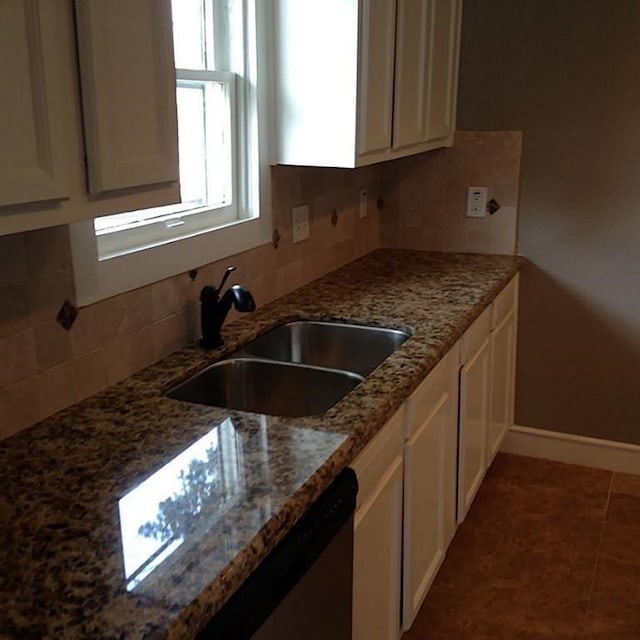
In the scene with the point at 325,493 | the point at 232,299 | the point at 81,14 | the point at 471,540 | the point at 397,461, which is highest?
the point at 81,14

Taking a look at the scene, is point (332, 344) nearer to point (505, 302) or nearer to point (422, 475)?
point (422, 475)

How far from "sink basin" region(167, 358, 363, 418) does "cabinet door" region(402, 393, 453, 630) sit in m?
0.25

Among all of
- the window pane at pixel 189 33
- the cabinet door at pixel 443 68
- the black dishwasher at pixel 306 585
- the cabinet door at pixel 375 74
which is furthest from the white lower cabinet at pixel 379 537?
the cabinet door at pixel 443 68

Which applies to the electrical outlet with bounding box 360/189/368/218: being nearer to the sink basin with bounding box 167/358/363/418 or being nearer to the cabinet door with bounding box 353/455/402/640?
the sink basin with bounding box 167/358/363/418

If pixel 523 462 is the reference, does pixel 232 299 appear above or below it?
above

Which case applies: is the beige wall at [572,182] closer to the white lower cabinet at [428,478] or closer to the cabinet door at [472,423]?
the cabinet door at [472,423]

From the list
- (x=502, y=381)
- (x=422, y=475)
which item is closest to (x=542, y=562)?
(x=502, y=381)

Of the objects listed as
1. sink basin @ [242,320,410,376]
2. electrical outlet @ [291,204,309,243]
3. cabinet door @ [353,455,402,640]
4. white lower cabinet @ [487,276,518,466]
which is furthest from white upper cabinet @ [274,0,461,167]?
cabinet door @ [353,455,402,640]

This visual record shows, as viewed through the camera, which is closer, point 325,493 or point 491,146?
point 325,493

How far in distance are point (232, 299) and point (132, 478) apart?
684 mm

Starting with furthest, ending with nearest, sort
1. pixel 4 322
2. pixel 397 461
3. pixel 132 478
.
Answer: pixel 397 461 → pixel 4 322 → pixel 132 478

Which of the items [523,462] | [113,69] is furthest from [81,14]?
[523,462]

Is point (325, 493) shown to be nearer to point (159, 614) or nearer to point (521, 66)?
point (159, 614)

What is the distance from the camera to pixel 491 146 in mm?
3244
